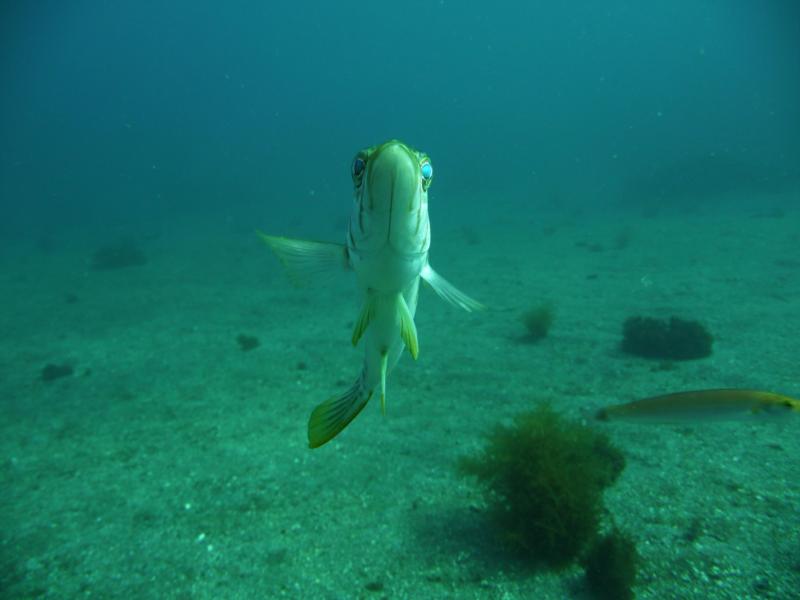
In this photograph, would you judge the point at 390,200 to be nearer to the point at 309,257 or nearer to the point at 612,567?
the point at 309,257

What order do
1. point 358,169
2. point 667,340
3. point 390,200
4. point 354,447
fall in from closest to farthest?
1. point 390,200
2. point 358,169
3. point 354,447
4. point 667,340

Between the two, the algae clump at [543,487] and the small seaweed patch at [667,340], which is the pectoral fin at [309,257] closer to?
the algae clump at [543,487]

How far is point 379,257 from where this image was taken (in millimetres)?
1798

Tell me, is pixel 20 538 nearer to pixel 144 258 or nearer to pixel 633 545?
pixel 633 545

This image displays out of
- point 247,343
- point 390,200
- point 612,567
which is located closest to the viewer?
point 390,200

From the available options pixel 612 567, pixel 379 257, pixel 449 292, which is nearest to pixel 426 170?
pixel 379 257

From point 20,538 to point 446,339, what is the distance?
7.98m

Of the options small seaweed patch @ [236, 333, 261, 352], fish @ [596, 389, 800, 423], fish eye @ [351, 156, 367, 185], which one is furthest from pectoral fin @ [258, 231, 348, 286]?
small seaweed patch @ [236, 333, 261, 352]

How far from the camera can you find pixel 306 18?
168 metres

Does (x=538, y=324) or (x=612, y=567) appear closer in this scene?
(x=612, y=567)

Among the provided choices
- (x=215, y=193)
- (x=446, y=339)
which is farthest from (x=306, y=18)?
(x=446, y=339)

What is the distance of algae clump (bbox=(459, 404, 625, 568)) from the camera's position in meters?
3.91

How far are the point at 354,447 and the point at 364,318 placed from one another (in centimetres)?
473

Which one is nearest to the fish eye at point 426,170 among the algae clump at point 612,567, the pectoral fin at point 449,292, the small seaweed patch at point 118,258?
the pectoral fin at point 449,292
